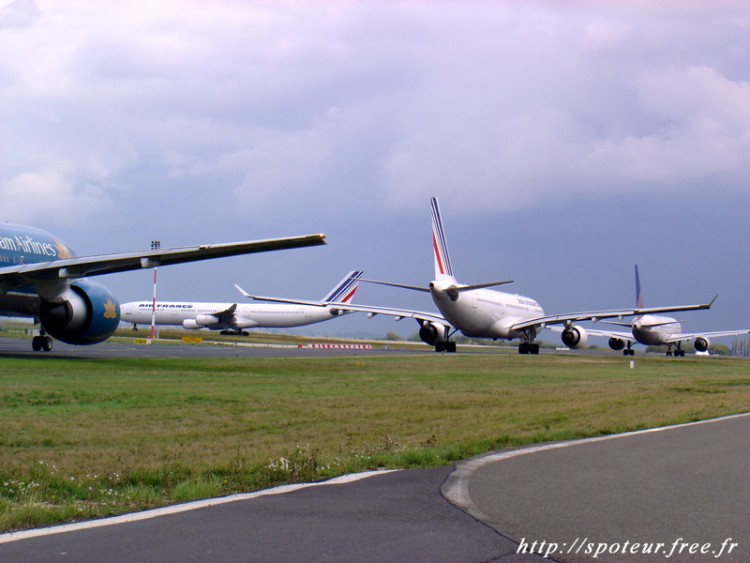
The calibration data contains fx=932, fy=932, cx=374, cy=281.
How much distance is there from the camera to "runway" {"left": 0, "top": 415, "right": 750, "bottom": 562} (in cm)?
560

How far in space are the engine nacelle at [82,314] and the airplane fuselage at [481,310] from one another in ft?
83.0

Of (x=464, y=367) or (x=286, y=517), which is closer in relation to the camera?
(x=286, y=517)

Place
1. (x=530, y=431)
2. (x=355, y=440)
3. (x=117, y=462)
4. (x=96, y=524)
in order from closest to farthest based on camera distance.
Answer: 1. (x=96, y=524)
2. (x=117, y=462)
3. (x=355, y=440)
4. (x=530, y=431)

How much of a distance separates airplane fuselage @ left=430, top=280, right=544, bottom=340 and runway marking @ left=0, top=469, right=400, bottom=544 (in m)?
42.7

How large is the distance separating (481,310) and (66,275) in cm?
3271

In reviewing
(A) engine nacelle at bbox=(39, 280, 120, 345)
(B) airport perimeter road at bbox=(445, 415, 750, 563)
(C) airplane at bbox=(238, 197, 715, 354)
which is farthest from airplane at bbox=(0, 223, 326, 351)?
(C) airplane at bbox=(238, 197, 715, 354)

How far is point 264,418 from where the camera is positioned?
576 inches

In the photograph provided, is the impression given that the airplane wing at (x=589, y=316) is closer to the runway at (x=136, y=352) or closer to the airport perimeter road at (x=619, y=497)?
the runway at (x=136, y=352)

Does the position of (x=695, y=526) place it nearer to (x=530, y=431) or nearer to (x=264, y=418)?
(x=530, y=431)

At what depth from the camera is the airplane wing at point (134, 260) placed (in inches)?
924

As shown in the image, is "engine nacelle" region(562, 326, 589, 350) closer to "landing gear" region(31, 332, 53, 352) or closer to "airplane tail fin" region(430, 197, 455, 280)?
"airplane tail fin" region(430, 197, 455, 280)

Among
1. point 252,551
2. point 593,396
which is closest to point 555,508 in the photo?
point 252,551

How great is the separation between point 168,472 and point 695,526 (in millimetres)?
4806

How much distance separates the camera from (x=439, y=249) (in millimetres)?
53062
